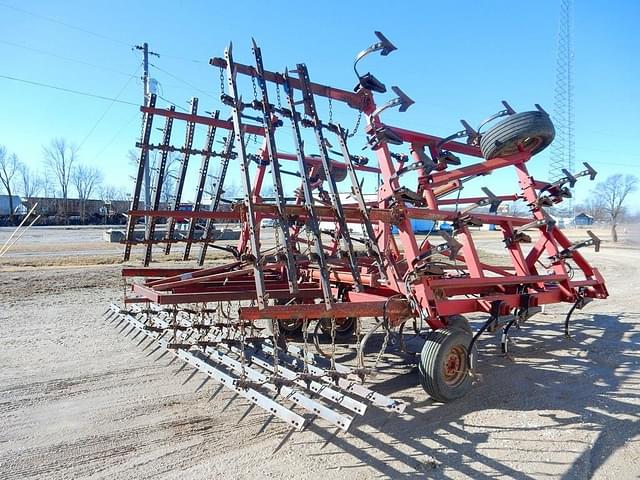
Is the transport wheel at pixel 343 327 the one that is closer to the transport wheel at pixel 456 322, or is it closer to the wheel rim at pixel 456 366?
the transport wheel at pixel 456 322

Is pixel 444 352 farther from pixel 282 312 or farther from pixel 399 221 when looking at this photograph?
pixel 282 312

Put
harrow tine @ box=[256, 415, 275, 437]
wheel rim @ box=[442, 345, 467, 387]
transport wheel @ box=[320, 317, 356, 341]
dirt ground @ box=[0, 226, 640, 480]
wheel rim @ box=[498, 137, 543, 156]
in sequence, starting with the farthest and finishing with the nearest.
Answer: transport wheel @ box=[320, 317, 356, 341] → wheel rim @ box=[498, 137, 543, 156] → wheel rim @ box=[442, 345, 467, 387] → harrow tine @ box=[256, 415, 275, 437] → dirt ground @ box=[0, 226, 640, 480]

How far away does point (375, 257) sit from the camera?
4570mm

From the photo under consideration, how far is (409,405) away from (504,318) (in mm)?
1570

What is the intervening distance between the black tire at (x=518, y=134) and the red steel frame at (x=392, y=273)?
14 cm

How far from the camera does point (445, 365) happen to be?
4457mm

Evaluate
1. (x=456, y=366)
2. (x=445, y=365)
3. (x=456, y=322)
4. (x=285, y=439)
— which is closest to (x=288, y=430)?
(x=285, y=439)

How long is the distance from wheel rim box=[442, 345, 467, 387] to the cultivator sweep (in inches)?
0.5

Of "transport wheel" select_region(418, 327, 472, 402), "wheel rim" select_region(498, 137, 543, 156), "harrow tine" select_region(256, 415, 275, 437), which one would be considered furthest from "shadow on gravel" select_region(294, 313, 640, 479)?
"wheel rim" select_region(498, 137, 543, 156)

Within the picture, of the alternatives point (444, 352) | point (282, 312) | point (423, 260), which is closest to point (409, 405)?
point (444, 352)

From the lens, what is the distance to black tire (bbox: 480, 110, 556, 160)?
5684 millimetres

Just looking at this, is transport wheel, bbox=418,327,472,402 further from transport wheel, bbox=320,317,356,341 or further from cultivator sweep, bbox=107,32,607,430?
transport wheel, bbox=320,317,356,341

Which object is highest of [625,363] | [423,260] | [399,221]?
[399,221]

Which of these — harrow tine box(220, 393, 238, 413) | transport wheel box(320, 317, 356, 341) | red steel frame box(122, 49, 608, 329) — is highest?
red steel frame box(122, 49, 608, 329)
